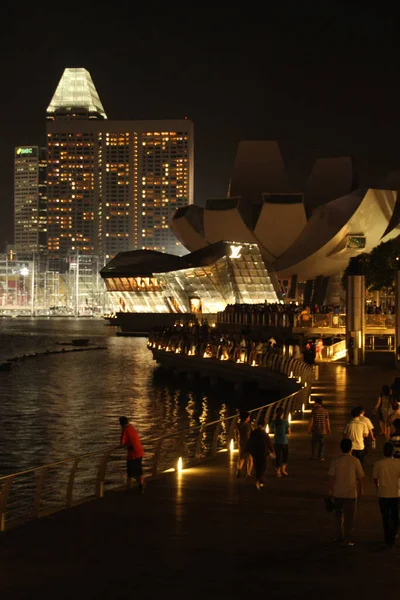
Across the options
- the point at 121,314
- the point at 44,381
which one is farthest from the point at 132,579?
the point at 121,314

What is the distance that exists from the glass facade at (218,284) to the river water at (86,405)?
22.4 m

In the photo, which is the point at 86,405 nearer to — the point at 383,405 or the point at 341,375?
the point at 341,375

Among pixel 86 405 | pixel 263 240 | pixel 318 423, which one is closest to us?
pixel 318 423

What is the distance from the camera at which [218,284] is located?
279 ft

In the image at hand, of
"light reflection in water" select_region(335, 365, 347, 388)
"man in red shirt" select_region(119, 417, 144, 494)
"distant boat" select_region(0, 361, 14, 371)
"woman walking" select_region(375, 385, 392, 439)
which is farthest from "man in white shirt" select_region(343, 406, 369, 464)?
"distant boat" select_region(0, 361, 14, 371)

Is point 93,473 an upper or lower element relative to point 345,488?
lower

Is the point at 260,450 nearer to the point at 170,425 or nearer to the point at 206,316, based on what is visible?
the point at 170,425

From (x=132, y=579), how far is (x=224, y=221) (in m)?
89.4

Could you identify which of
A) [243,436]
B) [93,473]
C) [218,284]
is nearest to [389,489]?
[243,436]

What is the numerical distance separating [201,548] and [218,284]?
75159 millimetres

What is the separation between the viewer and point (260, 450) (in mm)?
13359

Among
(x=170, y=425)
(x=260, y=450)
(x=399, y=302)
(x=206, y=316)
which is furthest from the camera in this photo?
(x=206, y=316)

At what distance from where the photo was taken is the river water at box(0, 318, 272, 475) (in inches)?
1059

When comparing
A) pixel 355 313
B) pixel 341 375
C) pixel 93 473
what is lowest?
pixel 93 473
